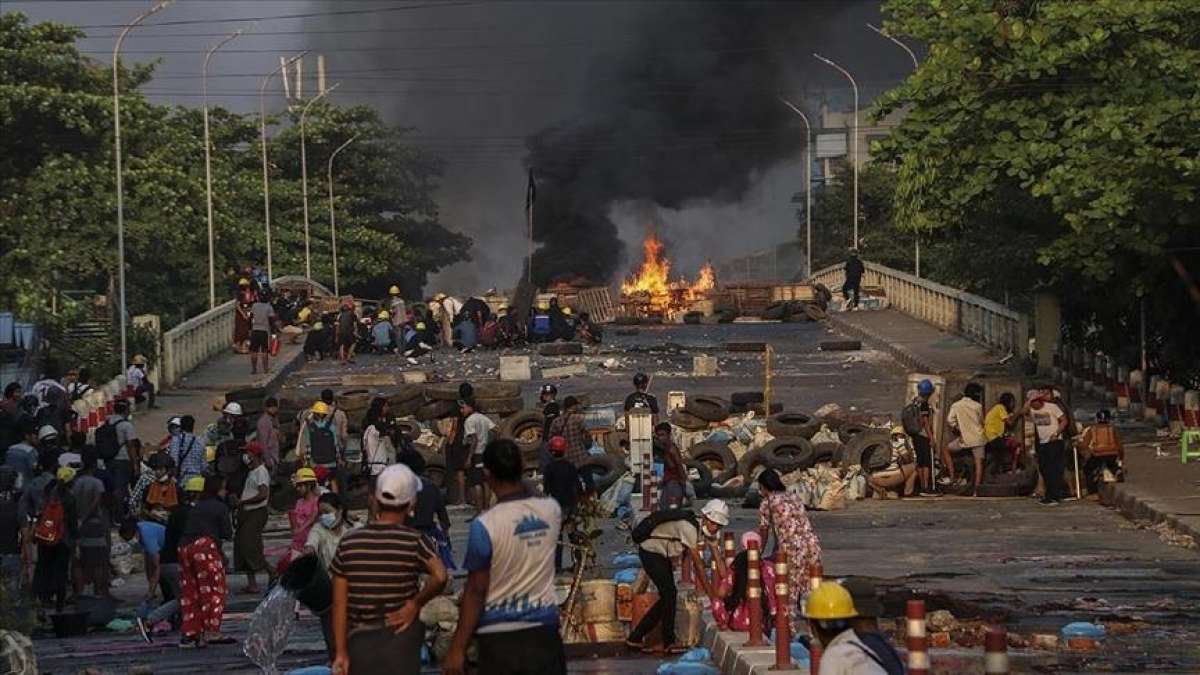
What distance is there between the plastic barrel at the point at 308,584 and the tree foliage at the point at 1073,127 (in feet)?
65.4

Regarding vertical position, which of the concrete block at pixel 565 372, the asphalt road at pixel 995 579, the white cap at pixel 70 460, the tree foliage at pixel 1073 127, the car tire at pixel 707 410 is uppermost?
the tree foliage at pixel 1073 127

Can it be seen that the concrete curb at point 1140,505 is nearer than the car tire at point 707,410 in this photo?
Yes

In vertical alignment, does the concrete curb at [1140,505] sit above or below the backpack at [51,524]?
below

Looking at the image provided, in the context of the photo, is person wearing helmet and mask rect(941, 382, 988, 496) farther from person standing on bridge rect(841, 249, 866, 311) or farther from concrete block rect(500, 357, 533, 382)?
person standing on bridge rect(841, 249, 866, 311)

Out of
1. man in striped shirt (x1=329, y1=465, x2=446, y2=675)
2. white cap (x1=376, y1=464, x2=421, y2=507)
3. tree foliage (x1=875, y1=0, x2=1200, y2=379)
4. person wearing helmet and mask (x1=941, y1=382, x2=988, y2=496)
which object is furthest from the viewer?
tree foliage (x1=875, y1=0, x2=1200, y2=379)

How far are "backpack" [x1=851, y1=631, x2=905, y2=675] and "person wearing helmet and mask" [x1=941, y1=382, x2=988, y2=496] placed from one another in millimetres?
19495

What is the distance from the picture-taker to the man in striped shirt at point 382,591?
395 inches

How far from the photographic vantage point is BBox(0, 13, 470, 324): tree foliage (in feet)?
217

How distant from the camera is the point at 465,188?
101 metres

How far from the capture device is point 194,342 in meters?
49.7

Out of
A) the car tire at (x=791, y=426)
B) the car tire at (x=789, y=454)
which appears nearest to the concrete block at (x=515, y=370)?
the car tire at (x=791, y=426)

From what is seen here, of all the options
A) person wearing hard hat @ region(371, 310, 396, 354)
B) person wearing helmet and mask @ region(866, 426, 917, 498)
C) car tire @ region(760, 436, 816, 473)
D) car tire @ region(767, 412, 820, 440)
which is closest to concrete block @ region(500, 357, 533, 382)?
person wearing hard hat @ region(371, 310, 396, 354)

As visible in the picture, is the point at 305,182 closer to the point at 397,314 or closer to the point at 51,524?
the point at 397,314

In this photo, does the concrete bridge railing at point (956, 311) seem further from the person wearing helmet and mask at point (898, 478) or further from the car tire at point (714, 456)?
the person wearing helmet and mask at point (898, 478)
